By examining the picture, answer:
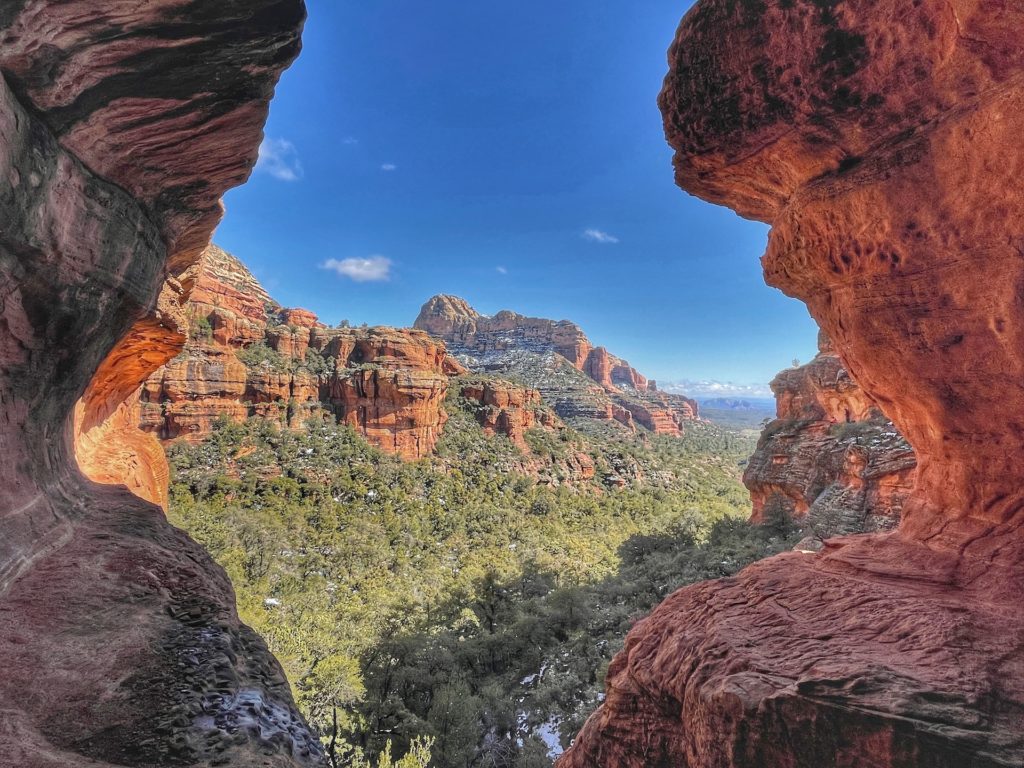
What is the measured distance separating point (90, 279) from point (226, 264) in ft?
162

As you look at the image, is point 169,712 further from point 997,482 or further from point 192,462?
point 192,462

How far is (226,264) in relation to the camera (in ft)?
147

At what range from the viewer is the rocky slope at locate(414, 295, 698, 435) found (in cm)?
8162

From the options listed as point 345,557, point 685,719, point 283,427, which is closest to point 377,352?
point 283,427

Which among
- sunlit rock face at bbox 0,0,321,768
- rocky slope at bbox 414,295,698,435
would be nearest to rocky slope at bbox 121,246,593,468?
sunlit rock face at bbox 0,0,321,768

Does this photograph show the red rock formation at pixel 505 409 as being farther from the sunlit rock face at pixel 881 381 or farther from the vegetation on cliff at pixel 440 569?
the sunlit rock face at pixel 881 381

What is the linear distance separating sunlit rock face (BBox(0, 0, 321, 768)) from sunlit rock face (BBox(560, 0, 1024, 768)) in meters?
4.38

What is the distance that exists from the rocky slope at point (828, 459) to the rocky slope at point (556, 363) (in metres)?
51.2

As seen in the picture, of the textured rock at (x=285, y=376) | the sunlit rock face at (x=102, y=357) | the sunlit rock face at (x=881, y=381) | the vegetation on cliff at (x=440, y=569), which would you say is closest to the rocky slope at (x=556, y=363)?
the vegetation on cliff at (x=440, y=569)

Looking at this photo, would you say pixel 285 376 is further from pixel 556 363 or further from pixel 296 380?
pixel 556 363

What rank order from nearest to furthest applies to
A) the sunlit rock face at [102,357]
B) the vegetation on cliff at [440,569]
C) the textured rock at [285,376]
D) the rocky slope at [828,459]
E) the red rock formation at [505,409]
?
the sunlit rock face at [102,357]
the vegetation on cliff at [440,569]
the rocky slope at [828,459]
the textured rock at [285,376]
the red rock formation at [505,409]

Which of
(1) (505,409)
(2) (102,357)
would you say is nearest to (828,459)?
(2) (102,357)

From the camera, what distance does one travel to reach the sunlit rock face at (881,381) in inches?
144

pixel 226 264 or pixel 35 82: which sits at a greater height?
pixel 226 264
